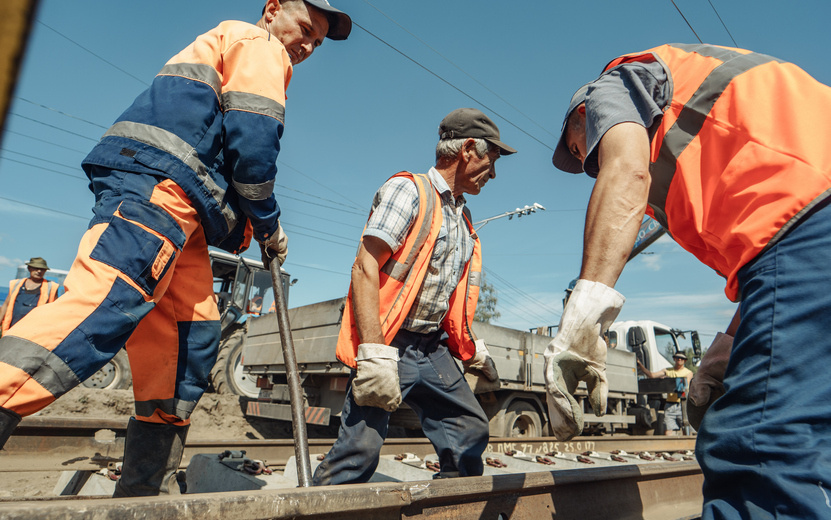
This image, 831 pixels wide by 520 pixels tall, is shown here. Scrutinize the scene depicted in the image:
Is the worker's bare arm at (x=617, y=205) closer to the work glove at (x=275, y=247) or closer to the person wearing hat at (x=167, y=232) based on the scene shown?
the person wearing hat at (x=167, y=232)

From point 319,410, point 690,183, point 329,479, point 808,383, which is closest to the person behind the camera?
point 808,383

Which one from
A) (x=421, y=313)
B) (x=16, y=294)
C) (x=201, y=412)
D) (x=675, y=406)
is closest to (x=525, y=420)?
(x=201, y=412)

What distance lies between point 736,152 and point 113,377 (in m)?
9.65

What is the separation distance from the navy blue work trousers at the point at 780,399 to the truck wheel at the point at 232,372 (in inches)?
364

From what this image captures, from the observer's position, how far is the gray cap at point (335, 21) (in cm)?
244

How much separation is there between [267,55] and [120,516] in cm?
166

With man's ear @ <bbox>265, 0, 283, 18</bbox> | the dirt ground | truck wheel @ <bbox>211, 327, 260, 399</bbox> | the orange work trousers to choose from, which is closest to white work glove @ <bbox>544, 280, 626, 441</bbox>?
the orange work trousers

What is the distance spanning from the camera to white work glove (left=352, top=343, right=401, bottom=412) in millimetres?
1994

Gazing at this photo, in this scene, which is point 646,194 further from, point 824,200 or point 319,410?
point 319,410

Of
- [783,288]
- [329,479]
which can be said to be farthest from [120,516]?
[783,288]

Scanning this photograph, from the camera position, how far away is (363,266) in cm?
216

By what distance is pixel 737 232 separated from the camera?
44.6 inches

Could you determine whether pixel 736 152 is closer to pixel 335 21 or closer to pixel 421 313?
pixel 421 313

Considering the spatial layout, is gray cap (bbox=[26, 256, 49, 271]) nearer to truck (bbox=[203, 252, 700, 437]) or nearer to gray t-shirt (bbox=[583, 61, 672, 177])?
truck (bbox=[203, 252, 700, 437])
